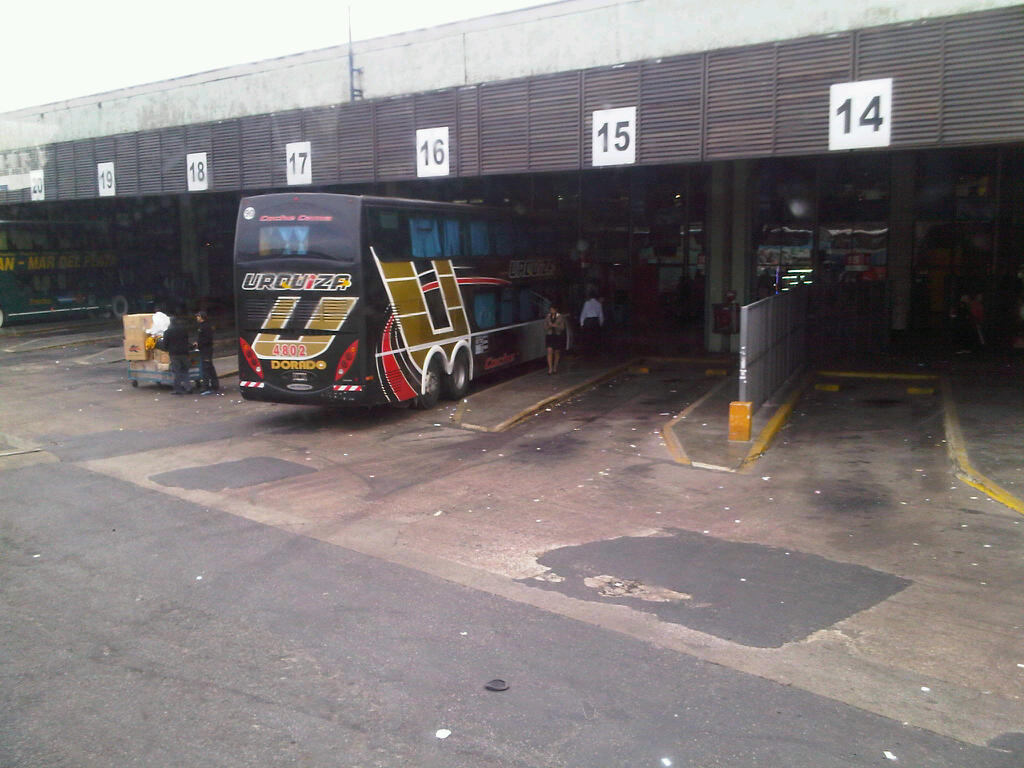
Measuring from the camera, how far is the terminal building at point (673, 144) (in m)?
14.3

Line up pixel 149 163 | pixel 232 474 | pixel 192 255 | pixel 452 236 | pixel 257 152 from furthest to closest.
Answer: pixel 192 255 → pixel 149 163 → pixel 257 152 → pixel 452 236 → pixel 232 474

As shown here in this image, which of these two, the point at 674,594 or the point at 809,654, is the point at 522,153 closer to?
the point at 674,594

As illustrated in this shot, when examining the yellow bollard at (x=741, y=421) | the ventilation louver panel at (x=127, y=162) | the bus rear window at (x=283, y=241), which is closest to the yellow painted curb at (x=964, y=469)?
the yellow bollard at (x=741, y=421)

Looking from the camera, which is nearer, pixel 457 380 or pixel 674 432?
pixel 674 432

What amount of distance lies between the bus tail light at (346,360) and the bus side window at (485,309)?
474 cm

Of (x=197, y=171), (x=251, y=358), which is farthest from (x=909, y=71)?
(x=197, y=171)

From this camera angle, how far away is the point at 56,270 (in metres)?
34.3

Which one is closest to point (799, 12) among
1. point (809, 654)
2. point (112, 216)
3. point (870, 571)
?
point (870, 571)

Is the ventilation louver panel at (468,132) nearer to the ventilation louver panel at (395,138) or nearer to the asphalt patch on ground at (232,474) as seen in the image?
the ventilation louver panel at (395,138)

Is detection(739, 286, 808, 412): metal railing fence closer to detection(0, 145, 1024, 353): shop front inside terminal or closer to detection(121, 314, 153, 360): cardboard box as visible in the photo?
detection(0, 145, 1024, 353): shop front inside terminal

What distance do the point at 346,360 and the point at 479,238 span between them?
5.63 m

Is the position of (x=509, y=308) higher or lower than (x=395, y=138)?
lower

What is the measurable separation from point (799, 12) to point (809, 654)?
48.0 ft

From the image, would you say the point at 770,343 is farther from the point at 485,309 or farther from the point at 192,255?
the point at 192,255
